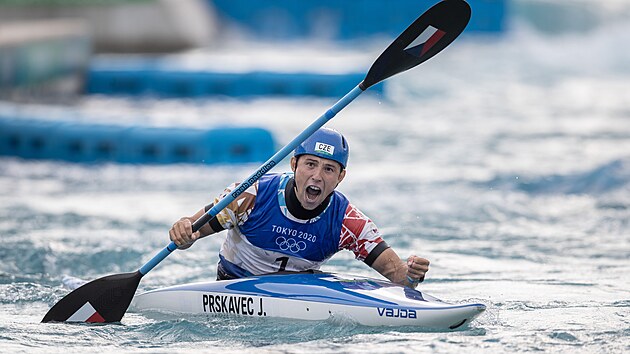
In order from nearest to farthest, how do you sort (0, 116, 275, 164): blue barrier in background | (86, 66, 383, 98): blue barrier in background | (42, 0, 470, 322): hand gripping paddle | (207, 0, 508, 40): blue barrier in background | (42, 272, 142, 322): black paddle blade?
(42, 0, 470, 322): hand gripping paddle → (42, 272, 142, 322): black paddle blade → (0, 116, 275, 164): blue barrier in background → (86, 66, 383, 98): blue barrier in background → (207, 0, 508, 40): blue barrier in background

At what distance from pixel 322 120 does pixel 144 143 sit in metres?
6.22

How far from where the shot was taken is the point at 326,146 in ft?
16.4

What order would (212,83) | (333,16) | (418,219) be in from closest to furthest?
(418,219)
(212,83)
(333,16)

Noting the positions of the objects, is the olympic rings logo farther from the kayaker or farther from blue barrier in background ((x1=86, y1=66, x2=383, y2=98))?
blue barrier in background ((x1=86, y1=66, x2=383, y2=98))

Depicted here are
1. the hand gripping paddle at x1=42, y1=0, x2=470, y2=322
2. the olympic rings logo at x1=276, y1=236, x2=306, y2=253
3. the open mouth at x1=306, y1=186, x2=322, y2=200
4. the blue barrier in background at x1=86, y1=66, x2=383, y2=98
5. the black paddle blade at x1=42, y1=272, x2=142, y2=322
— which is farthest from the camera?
the blue barrier in background at x1=86, y1=66, x2=383, y2=98

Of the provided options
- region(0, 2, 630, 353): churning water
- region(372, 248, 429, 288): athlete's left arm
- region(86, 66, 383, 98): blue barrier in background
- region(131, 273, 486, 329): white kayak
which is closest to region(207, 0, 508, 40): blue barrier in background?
region(0, 2, 630, 353): churning water

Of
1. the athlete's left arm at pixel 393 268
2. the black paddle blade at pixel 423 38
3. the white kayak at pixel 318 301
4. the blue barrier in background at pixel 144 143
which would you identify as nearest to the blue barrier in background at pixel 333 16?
the blue barrier in background at pixel 144 143

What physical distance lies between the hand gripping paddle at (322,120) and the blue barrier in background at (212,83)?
10384 millimetres

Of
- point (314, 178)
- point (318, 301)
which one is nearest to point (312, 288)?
point (318, 301)

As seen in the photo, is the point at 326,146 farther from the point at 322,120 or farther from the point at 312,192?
the point at 312,192

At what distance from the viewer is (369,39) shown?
77.7ft

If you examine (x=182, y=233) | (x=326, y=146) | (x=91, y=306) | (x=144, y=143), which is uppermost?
(x=144, y=143)

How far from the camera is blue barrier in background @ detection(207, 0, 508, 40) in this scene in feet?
79.5

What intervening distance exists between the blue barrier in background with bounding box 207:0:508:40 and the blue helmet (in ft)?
63.1
